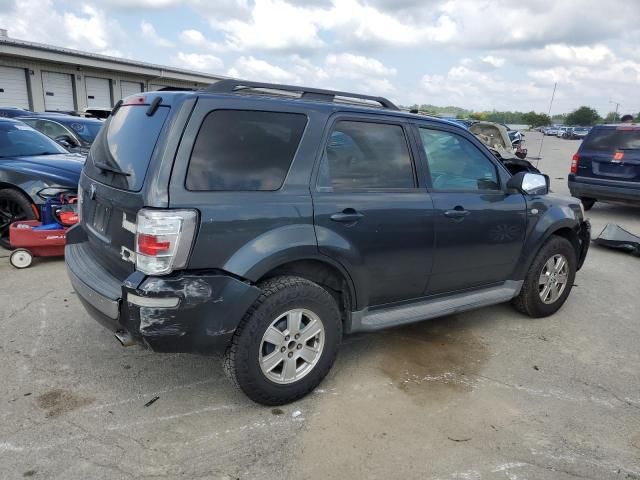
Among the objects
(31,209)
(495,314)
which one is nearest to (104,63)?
(31,209)

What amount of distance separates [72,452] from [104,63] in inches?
1083

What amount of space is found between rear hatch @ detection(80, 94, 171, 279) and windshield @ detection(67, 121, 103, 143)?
752 cm

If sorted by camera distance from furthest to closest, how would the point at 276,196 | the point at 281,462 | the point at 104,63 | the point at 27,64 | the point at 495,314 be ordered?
the point at 104,63 < the point at 27,64 < the point at 495,314 < the point at 276,196 < the point at 281,462

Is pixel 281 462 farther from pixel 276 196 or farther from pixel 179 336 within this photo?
pixel 276 196

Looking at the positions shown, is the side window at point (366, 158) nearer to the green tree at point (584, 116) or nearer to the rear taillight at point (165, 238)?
the rear taillight at point (165, 238)

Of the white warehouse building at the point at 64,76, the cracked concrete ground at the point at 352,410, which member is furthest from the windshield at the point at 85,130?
the white warehouse building at the point at 64,76

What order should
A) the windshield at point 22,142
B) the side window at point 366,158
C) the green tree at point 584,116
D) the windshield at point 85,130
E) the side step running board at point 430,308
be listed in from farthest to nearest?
the green tree at point 584,116, the windshield at point 85,130, the windshield at point 22,142, the side step running board at point 430,308, the side window at point 366,158

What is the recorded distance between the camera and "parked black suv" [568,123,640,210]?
28.9 feet

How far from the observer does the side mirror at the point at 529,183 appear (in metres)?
3.98

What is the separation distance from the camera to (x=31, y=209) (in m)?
5.85

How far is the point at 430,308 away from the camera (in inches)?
145

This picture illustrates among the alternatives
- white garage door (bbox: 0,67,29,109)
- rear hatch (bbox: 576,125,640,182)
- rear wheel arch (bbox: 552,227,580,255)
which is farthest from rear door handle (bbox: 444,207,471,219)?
white garage door (bbox: 0,67,29,109)

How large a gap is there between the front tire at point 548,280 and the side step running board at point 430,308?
18cm

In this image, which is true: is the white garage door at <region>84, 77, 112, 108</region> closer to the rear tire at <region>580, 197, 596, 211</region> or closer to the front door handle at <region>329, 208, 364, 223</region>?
the rear tire at <region>580, 197, 596, 211</region>
